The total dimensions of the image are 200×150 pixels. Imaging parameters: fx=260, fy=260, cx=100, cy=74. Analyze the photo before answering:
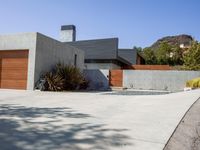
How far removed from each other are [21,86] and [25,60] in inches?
66.5

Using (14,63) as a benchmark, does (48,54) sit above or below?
above

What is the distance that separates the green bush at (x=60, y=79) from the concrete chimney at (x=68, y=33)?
59.2 feet

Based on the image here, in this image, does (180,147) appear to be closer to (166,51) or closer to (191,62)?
(191,62)

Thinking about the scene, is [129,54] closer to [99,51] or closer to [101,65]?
[99,51]

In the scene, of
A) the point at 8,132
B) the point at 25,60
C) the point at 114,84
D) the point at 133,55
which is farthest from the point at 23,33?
the point at 133,55

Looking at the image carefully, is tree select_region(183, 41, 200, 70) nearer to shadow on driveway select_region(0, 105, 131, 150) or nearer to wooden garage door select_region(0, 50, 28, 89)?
wooden garage door select_region(0, 50, 28, 89)

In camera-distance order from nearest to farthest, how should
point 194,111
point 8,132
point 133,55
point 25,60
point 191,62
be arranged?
1. point 8,132
2. point 194,111
3. point 25,60
4. point 191,62
5. point 133,55

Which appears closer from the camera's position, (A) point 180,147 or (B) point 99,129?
(A) point 180,147

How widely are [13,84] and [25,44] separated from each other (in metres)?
2.76

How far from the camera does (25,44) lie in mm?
16438

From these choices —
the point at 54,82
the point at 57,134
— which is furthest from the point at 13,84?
the point at 57,134

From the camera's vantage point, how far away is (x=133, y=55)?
41.2 metres

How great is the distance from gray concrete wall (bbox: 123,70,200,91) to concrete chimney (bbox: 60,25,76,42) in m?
Answer: 13.9

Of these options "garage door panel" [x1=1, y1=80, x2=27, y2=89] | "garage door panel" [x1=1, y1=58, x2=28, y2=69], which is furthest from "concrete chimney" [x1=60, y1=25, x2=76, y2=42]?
"garage door panel" [x1=1, y1=80, x2=27, y2=89]
